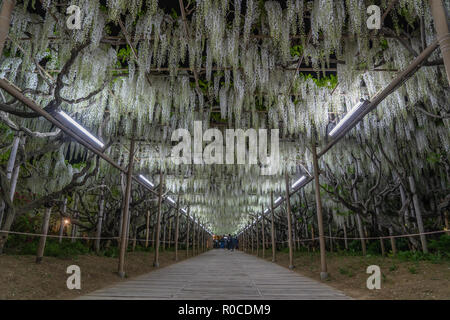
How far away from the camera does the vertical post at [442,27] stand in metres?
2.63

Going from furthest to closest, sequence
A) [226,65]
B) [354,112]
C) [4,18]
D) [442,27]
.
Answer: [226,65], [354,112], [442,27], [4,18]

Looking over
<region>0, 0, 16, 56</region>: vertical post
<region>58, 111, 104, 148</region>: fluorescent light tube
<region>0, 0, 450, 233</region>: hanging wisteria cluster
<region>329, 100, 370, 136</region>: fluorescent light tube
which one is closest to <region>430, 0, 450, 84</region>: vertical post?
<region>0, 0, 450, 233</region>: hanging wisteria cluster

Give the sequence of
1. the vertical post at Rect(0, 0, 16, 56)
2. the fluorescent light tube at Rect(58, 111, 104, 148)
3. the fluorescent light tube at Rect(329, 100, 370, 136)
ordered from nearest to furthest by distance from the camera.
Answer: the vertical post at Rect(0, 0, 16, 56) < the fluorescent light tube at Rect(58, 111, 104, 148) < the fluorescent light tube at Rect(329, 100, 370, 136)

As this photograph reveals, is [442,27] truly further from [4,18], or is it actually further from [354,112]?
[4,18]

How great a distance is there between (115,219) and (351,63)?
13.0m

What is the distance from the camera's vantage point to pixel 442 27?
2729 mm

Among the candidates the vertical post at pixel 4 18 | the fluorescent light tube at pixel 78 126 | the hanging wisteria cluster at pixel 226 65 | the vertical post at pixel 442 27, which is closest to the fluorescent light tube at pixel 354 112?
the hanging wisteria cluster at pixel 226 65

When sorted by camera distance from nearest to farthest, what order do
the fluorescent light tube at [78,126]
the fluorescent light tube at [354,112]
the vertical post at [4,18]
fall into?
the vertical post at [4,18]
the fluorescent light tube at [78,126]
the fluorescent light tube at [354,112]

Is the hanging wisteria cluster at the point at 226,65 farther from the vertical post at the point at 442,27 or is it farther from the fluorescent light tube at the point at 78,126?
the vertical post at the point at 442,27

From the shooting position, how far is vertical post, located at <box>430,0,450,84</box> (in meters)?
2.63

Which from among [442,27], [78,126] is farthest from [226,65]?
[442,27]

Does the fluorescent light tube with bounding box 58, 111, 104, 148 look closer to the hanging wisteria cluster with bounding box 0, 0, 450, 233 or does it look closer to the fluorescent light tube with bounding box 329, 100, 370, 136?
the hanging wisteria cluster with bounding box 0, 0, 450, 233

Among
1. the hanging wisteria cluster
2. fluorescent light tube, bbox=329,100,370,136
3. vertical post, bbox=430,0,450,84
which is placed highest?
the hanging wisteria cluster

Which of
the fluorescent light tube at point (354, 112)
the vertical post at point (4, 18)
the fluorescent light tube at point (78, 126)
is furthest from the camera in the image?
the fluorescent light tube at point (354, 112)
